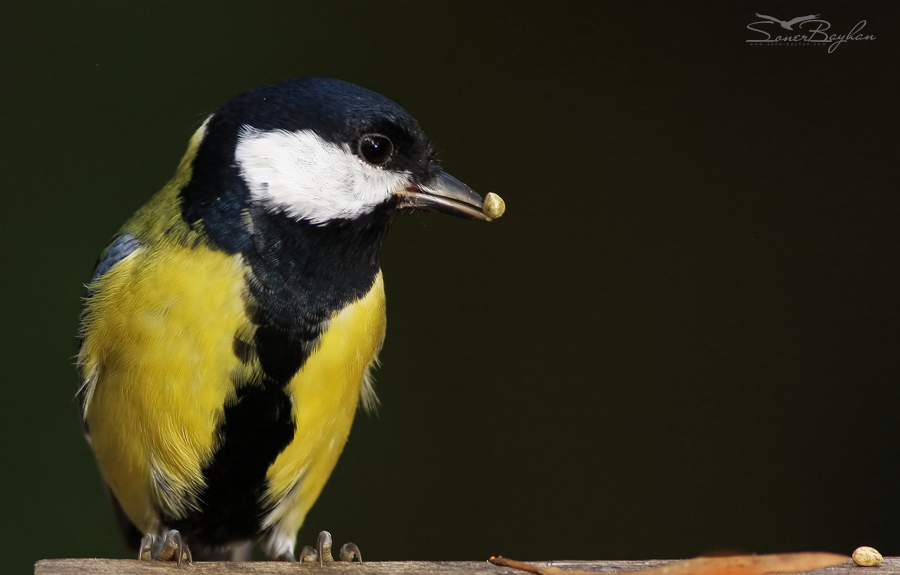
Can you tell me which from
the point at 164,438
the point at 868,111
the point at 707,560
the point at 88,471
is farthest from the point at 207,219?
the point at 868,111

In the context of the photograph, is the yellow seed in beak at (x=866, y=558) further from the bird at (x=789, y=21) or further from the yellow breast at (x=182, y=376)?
the bird at (x=789, y=21)

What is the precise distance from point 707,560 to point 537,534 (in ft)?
5.90

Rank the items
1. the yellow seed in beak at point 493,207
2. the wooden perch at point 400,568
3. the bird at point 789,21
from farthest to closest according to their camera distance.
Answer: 1. the bird at point 789,21
2. the yellow seed in beak at point 493,207
3. the wooden perch at point 400,568

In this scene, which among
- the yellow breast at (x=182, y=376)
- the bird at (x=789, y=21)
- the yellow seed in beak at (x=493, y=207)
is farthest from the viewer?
the bird at (x=789, y=21)

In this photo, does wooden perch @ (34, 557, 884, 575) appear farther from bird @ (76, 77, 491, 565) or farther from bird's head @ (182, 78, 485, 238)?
bird's head @ (182, 78, 485, 238)

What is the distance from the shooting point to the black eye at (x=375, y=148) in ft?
5.42

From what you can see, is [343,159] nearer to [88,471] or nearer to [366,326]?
[366,326]

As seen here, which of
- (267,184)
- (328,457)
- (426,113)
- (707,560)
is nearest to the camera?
(707,560)

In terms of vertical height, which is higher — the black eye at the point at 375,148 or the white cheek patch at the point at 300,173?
the black eye at the point at 375,148

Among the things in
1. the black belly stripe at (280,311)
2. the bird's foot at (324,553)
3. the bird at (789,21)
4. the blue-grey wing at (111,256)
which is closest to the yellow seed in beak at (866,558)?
the bird's foot at (324,553)

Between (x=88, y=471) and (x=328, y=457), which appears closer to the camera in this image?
(x=328, y=457)

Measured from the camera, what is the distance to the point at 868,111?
291cm

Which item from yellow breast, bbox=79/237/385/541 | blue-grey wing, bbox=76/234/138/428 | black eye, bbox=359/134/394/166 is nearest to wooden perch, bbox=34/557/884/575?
yellow breast, bbox=79/237/385/541

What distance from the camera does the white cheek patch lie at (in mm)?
1602
